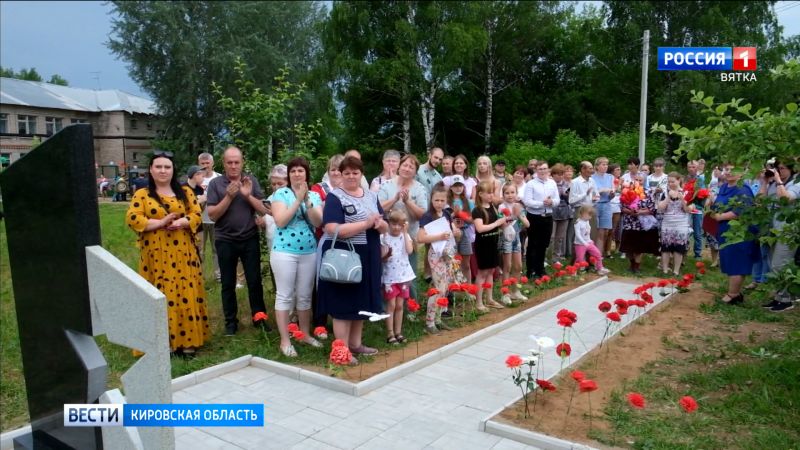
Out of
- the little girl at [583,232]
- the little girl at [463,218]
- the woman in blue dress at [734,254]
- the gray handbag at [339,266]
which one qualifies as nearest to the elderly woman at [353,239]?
the gray handbag at [339,266]

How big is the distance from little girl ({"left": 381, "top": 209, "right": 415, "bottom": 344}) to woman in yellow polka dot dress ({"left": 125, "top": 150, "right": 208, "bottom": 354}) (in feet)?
6.08

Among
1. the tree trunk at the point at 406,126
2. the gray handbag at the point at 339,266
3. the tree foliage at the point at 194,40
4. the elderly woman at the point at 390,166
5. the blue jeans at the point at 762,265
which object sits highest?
the tree trunk at the point at 406,126

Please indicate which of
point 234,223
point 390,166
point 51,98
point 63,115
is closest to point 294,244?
point 234,223

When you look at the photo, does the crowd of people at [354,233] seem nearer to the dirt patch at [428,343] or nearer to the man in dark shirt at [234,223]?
the man in dark shirt at [234,223]

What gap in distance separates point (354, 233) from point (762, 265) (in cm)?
560

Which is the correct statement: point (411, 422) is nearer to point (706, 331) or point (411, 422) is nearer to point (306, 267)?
point (306, 267)

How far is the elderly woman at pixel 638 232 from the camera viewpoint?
30.8 ft

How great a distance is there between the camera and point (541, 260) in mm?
8984

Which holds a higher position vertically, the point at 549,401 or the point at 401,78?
the point at 401,78


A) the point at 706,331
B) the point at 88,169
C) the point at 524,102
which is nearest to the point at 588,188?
the point at 706,331

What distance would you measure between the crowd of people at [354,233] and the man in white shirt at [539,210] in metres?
0.02

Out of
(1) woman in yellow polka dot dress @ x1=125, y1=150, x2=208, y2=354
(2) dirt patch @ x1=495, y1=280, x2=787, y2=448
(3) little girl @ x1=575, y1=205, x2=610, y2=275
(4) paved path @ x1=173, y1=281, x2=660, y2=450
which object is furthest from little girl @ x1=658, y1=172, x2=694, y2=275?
(1) woman in yellow polka dot dress @ x1=125, y1=150, x2=208, y2=354

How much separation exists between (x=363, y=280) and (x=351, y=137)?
2164 centimetres

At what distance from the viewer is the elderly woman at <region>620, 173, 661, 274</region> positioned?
9398 mm
